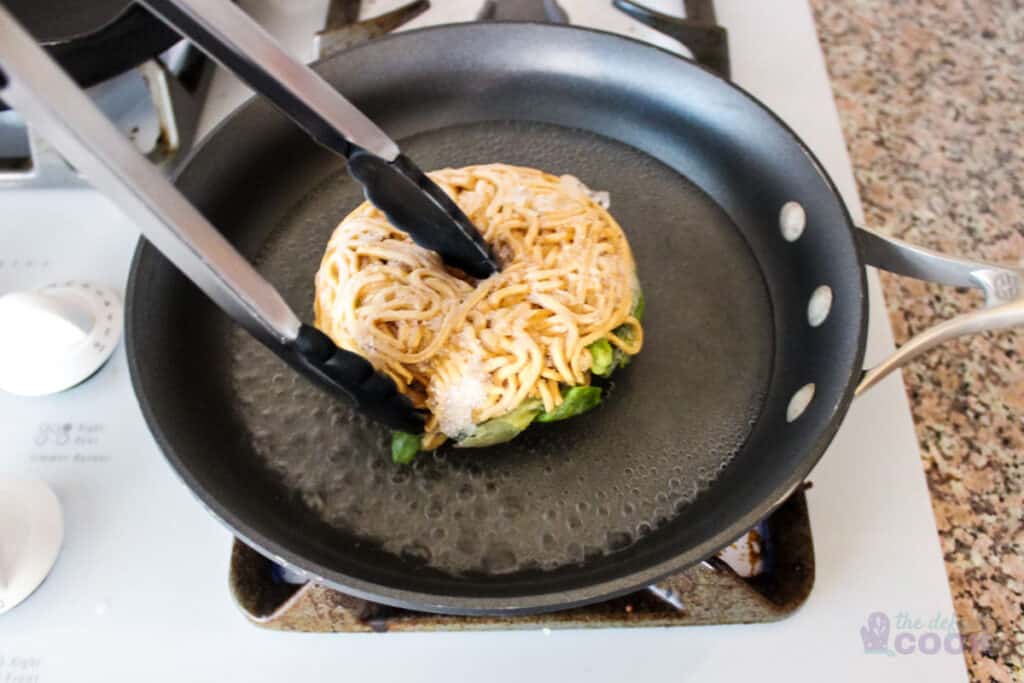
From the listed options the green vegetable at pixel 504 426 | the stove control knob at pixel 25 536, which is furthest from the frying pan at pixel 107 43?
the green vegetable at pixel 504 426

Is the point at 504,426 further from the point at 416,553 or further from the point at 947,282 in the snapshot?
the point at 947,282

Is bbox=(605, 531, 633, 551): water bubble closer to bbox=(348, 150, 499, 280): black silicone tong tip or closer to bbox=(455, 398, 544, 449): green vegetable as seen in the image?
bbox=(455, 398, 544, 449): green vegetable

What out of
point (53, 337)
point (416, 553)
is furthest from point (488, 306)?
point (53, 337)

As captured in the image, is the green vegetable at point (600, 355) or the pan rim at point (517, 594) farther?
the green vegetable at point (600, 355)

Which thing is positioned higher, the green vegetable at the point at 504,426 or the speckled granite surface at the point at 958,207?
the green vegetable at the point at 504,426

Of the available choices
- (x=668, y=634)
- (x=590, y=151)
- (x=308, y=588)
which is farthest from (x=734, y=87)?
(x=308, y=588)

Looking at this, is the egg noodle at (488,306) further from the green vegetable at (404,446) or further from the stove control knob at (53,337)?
the stove control knob at (53,337)
